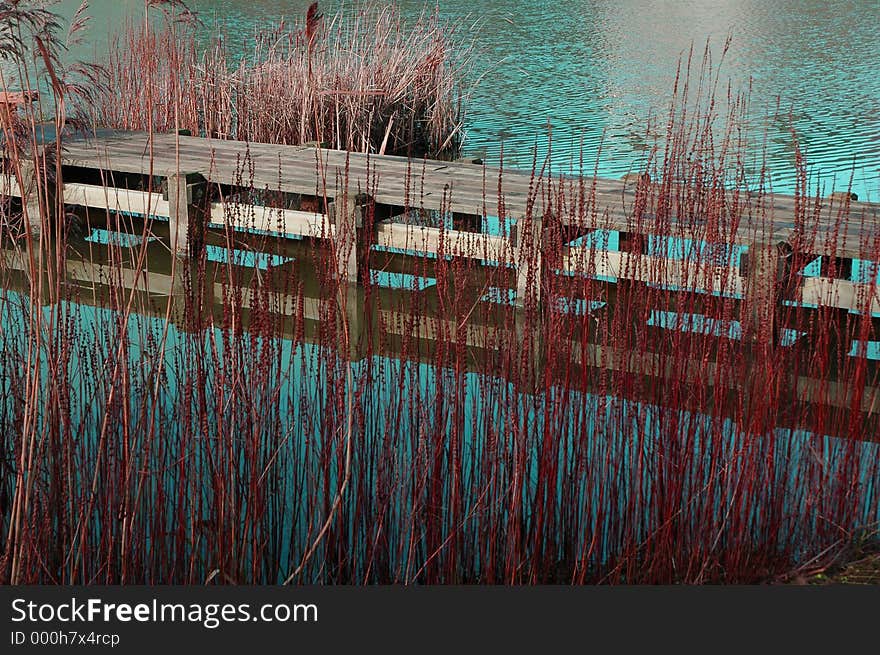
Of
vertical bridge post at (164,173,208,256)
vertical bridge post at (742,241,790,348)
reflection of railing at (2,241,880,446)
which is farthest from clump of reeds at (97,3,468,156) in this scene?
vertical bridge post at (742,241,790,348)

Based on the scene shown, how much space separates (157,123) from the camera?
6152 millimetres

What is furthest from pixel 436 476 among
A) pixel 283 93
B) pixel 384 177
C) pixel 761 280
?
pixel 283 93

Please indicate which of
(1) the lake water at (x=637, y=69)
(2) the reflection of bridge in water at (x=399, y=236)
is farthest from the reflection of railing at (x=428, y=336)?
(1) the lake water at (x=637, y=69)

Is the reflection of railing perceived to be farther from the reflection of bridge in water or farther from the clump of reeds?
the clump of reeds

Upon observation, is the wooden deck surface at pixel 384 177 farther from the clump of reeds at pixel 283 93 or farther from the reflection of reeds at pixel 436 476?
the reflection of reeds at pixel 436 476

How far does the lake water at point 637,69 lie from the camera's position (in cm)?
669

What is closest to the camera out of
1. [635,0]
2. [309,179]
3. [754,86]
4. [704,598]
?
[704,598]

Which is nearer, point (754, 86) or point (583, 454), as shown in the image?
point (583, 454)

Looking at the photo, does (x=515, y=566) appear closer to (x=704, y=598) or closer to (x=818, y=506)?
(x=704, y=598)

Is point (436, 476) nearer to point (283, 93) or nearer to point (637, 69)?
point (283, 93)

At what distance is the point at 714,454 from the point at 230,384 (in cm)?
87

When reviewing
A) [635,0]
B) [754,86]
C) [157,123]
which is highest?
[635,0]

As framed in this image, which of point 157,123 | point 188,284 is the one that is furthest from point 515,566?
point 157,123

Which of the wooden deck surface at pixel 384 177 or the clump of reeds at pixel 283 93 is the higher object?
the clump of reeds at pixel 283 93
